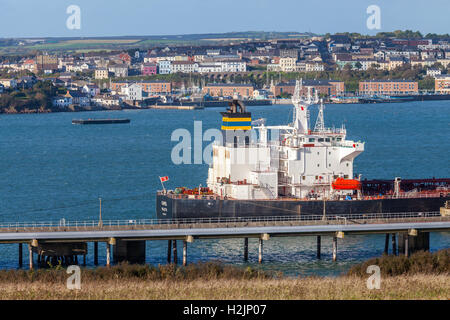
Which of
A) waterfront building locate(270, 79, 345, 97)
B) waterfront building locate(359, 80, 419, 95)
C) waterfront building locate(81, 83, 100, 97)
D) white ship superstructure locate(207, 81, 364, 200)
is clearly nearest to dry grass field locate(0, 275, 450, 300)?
white ship superstructure locate(207, 81, 364, 200)

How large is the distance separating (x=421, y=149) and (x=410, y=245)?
39.4 m

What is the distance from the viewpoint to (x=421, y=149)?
7162 cm

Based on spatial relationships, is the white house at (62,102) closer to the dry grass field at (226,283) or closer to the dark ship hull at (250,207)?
the dark ship hull at (250,207)

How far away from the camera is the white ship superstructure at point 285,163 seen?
37594 mm

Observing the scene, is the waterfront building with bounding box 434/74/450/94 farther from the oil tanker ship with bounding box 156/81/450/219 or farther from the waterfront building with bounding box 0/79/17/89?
the oil tanker ship with bounding box 156/81/450/219

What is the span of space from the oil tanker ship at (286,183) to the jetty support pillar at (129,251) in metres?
5.45

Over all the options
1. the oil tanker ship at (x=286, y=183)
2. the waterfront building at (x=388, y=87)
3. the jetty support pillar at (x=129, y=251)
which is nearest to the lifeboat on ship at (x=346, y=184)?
the oil tanker ship at (x=286, y=183)

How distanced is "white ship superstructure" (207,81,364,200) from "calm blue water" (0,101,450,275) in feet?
7.35

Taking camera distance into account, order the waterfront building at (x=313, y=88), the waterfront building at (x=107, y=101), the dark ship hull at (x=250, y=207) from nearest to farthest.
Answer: the dark ship hull at (x=250, y=207)
the waterfront building at (x=107, y=101)
the waterfront building at (x=313, y=88)
